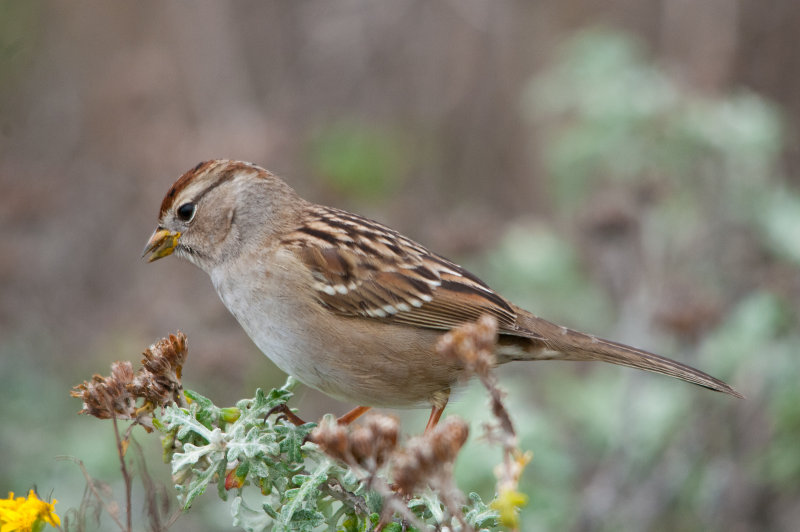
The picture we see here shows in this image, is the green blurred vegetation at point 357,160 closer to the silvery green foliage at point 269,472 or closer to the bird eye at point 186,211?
the bird eye at point 186,211

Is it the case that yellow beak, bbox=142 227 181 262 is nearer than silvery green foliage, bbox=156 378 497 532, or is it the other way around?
silvery green foliage, bbox=156 378 497 532

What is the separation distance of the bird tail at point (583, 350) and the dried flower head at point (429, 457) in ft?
5.13

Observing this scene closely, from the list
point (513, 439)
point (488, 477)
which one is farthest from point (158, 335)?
point (513, 439)

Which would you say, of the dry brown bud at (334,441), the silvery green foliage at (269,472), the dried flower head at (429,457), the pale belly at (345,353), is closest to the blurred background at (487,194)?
the pale belly at (345,353)

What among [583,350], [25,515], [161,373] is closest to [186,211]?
[161,373]

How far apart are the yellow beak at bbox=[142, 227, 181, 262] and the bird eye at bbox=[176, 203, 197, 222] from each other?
7cm

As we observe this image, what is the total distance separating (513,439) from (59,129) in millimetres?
7005

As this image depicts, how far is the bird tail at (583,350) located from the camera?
3234mm

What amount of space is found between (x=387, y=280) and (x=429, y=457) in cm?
166

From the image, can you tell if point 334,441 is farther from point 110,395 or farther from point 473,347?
point 110,395

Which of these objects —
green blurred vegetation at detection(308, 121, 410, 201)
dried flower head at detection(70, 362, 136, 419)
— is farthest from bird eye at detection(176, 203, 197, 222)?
green blurred vegetation at detection(308, 121, 410, 201)

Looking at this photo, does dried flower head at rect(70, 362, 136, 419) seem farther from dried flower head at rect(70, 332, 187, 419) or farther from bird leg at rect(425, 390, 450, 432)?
bird leg at rect(425, 390, 450, 432)

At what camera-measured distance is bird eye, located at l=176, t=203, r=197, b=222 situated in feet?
11.3

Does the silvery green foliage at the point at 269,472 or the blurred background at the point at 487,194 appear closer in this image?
the silvery green foliage at the point at 269,472
